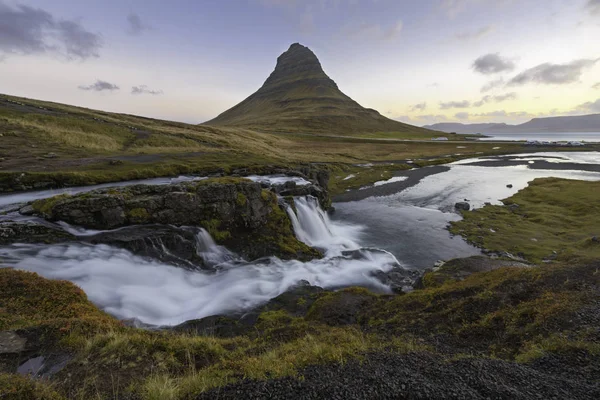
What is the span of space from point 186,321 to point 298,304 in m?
5.58

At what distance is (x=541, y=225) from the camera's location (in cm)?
2895

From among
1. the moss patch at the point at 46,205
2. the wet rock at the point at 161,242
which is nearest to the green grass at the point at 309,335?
the wet rock at the point at 161,242

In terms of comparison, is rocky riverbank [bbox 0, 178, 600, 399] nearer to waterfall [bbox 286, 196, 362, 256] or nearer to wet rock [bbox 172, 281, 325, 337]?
wet rock [bbox 172, 281, 325, 337]

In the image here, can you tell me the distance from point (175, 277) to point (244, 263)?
4805 mm

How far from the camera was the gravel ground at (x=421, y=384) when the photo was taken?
5391 millimetres

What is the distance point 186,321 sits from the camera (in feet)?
43.0

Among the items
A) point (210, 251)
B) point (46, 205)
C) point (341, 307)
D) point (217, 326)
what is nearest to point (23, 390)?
point (217, 326)

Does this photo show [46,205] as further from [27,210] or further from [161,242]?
[161,242]

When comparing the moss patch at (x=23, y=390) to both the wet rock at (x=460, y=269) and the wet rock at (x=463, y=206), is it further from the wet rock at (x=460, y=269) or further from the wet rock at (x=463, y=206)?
the wet rock at (x=463, y=206)

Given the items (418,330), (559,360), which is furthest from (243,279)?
(559,360)

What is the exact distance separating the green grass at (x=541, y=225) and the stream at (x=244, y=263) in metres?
2.36

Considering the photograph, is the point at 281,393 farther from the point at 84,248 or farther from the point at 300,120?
the point at 300,120

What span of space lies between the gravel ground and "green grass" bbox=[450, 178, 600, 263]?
15.1 metres

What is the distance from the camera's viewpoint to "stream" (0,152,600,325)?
45.6 ft
